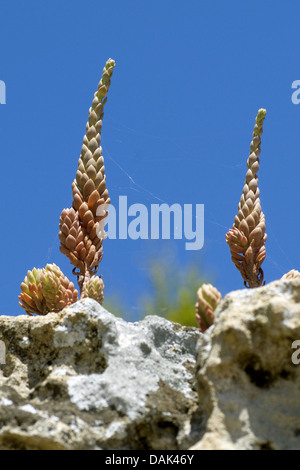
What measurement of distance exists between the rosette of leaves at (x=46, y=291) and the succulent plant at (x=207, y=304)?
3.06 ft

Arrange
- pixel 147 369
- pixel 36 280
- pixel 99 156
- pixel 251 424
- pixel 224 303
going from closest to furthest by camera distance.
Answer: pixel 251 424
pixel 224 303
pixel 147 369
pixel 36 280
pixel 99 156

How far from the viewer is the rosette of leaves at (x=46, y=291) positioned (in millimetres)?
4047

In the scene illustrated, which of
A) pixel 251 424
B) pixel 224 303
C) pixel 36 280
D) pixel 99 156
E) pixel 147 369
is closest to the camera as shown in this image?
pixel 251 424

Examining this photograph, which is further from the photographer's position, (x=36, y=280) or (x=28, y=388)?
(x=36, y=280)

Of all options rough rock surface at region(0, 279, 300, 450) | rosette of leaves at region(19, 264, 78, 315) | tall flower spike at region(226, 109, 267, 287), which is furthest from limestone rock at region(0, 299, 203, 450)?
tall flower spike at region(226, 109, 267, 287)

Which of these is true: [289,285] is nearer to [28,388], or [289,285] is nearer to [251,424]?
[251,424]

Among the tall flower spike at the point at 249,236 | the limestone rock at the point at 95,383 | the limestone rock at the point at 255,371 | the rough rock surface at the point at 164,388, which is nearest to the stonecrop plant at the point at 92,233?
the tall flower spike at the point at 249,236

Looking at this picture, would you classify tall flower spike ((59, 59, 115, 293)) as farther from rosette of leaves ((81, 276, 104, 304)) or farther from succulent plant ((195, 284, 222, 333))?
succulent plant ((195, 284, 222, 333))

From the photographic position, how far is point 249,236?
14.1 ft

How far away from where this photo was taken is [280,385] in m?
3.07

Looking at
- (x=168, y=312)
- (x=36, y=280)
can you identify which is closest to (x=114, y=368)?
(x=36, y=280)

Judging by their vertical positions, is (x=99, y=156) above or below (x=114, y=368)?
above
